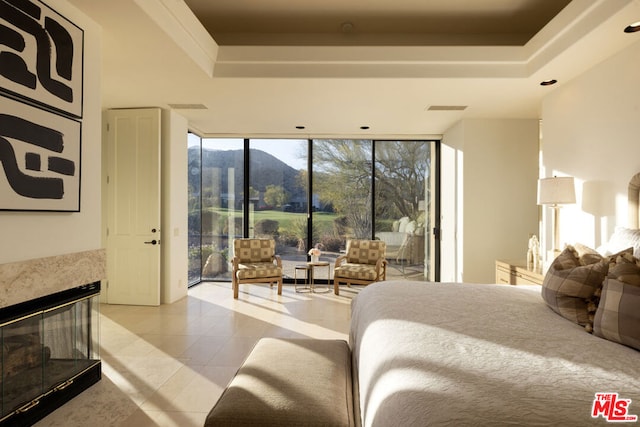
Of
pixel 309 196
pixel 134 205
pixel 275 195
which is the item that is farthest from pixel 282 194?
pixel 134 205

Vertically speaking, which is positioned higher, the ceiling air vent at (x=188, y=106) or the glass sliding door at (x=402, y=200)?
the ceiling air vent at (x=188, y=106)

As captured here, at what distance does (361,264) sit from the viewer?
6039 millimetres

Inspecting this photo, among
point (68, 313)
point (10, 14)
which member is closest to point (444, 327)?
point (68, 313)

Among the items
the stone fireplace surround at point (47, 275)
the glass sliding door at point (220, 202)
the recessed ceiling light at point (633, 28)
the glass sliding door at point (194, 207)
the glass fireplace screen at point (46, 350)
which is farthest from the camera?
the glass sliding door at point (220, 202)

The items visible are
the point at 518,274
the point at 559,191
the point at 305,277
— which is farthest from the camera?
the point at 305,277

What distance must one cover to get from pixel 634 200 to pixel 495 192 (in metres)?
2.48

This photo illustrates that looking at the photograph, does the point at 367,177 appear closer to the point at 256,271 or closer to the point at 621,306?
the point at 256,271

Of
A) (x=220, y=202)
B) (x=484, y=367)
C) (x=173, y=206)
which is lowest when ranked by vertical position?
(x=484, y=367)

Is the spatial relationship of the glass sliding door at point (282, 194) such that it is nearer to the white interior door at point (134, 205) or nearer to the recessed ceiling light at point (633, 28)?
the white interior door at point (134, 205)

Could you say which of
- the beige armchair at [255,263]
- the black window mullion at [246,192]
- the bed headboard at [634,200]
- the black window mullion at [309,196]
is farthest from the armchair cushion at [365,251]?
the bed headboard at [634,200]

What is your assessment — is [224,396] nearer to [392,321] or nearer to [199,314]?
[392,321]

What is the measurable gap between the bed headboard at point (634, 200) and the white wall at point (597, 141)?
0.12 meters

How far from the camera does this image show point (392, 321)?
1.85m

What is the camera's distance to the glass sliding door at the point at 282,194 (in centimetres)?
681
